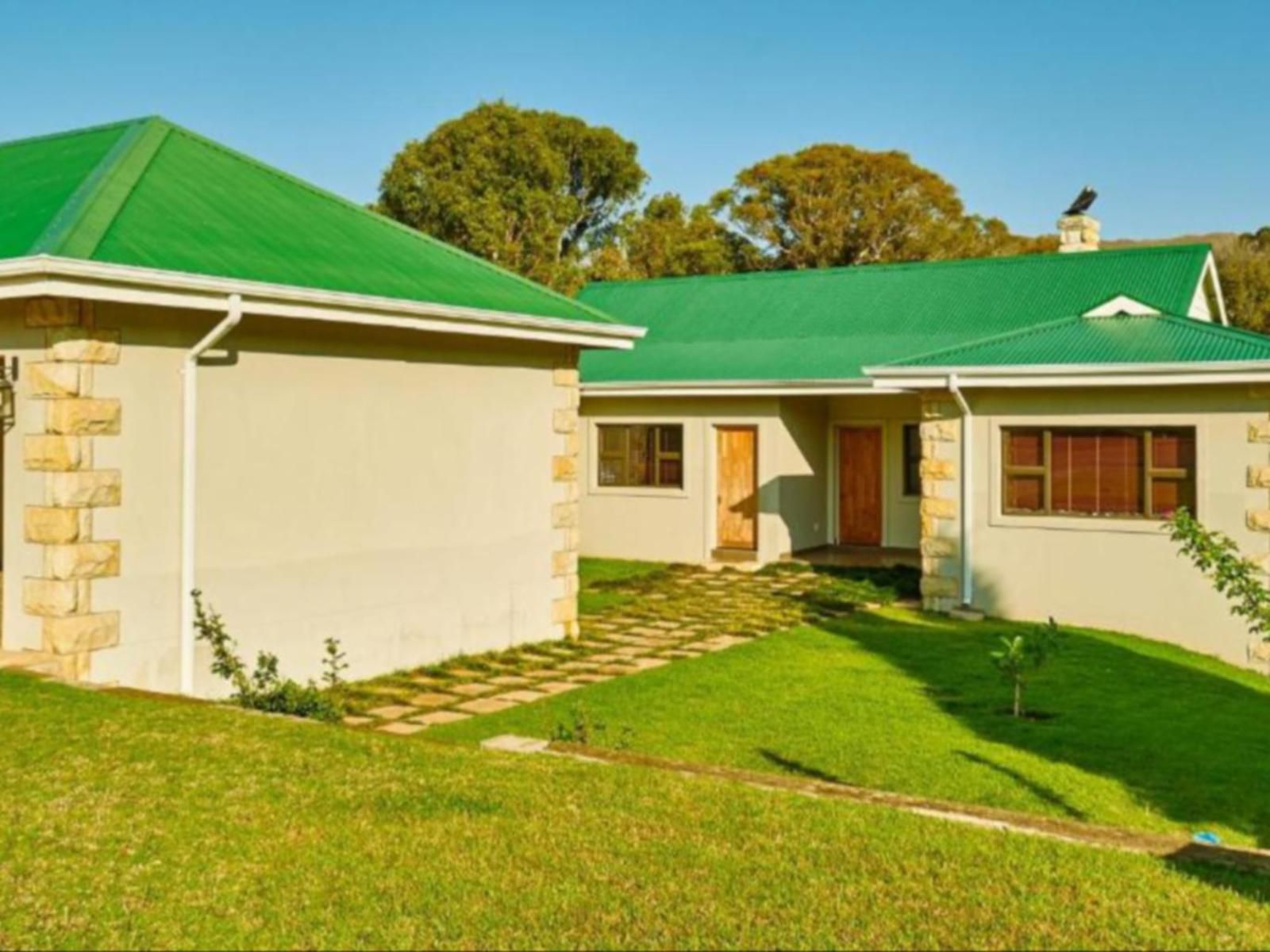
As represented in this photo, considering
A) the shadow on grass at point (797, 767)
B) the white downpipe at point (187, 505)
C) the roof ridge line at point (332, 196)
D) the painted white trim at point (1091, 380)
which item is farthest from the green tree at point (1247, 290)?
the white downpipe at point (187, 505)

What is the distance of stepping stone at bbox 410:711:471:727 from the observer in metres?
9.47

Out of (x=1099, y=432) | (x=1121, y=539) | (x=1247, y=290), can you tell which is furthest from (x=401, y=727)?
(x=1247, y=290)

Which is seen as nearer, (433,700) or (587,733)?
(587,733)

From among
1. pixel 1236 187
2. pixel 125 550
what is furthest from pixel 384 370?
pixel 1236 187

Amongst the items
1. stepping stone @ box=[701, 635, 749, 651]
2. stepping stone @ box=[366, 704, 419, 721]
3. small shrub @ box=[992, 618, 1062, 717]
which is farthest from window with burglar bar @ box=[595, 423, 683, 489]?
stepping stone @ box=[366, 704, 419, 721]

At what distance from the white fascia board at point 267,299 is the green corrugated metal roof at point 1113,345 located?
192 inches

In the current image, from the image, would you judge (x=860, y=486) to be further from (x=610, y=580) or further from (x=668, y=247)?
(x=668, y=247)

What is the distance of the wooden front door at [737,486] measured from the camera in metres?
20.6

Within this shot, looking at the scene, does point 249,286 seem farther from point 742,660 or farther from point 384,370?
point 742,660

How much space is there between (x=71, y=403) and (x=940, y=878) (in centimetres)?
645

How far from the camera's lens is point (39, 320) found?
862 centimetres

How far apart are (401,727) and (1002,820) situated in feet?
16.0

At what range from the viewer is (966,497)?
15.2 m

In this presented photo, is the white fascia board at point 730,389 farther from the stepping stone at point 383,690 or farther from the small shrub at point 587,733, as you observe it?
the small shrub at point 587,733
